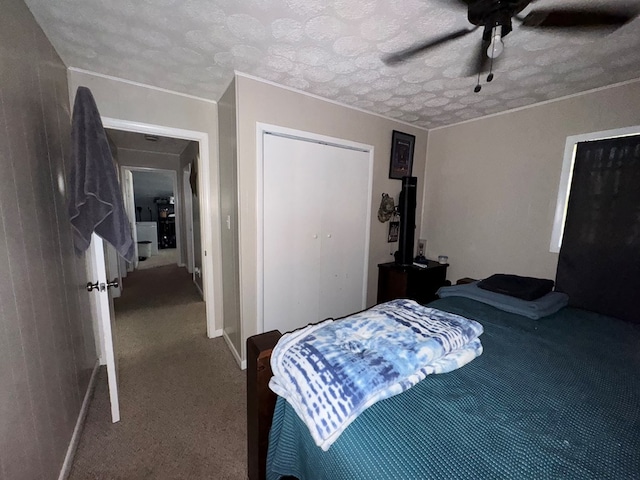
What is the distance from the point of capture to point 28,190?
110 cm

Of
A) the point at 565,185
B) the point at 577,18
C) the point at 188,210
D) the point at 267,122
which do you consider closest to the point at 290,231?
the point at 267,122

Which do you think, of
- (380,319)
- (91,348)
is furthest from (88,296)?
(380,319)

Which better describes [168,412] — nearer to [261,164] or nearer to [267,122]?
[261,164]

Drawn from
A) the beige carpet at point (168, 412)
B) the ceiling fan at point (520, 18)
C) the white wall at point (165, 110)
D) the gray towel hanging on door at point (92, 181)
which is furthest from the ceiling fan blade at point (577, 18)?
the beige carpet at point (168, 412)

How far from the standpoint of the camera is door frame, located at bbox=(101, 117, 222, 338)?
2035 millimetres

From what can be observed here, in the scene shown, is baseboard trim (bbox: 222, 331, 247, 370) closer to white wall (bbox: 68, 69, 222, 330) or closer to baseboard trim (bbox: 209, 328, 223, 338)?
baseboard trim (bbox: 209, 328, 223, 338)

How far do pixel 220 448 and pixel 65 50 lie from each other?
2.66 m

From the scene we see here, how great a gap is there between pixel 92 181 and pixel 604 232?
3.41 metres

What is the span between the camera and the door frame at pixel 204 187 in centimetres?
204

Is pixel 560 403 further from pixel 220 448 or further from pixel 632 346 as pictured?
pixel 220 448

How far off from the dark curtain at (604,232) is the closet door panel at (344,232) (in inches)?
67.4

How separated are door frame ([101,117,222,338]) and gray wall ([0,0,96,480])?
1.63 ft

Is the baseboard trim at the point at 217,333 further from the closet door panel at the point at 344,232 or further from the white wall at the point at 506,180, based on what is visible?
the white wall at the point at 506,180

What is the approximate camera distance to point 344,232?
2553 millimetres
